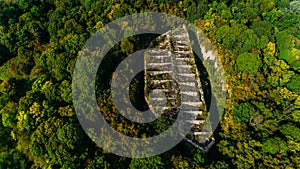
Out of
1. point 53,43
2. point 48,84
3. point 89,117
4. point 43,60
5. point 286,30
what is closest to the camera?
point 89,117

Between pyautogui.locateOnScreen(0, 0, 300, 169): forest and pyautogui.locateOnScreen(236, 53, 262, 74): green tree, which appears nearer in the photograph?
pyautogui.locateOnScreen(0, 0, 300, 169): forest

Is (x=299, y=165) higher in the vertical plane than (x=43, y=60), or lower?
lower

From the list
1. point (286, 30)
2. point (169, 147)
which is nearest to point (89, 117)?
point (169, 147)

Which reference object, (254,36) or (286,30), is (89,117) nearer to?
(254,36)

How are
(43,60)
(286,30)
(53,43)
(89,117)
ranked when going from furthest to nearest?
1. (286,30)
2. (53,43)
3. (43,60)
4. (89,117)

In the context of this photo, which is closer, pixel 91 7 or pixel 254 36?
pixel 254 36

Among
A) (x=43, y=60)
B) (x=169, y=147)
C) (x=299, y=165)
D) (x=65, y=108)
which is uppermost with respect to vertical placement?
(x=43, y=60)

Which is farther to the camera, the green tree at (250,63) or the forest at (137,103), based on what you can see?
the green tree at (250,63)

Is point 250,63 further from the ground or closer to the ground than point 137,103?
further from the ground
